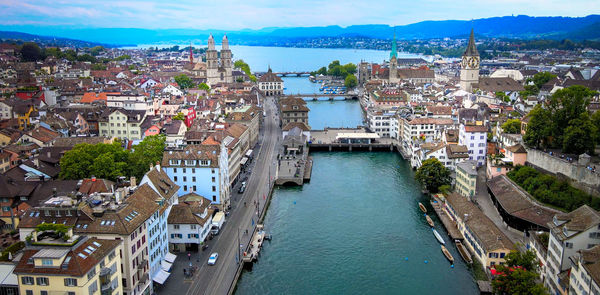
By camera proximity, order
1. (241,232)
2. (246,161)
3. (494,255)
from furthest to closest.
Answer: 1. (246,161)
2. (241,232)
3. (494,255)

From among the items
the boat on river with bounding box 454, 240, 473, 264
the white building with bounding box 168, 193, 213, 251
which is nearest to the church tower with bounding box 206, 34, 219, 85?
the white building with bounding box 168, 193, 213, 251

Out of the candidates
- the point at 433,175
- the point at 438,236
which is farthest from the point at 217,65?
the point at 438,236

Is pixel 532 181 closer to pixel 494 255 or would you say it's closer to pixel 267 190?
pixel 494 255

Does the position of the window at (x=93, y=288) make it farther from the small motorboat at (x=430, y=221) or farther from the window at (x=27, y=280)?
the small motorboat at (x=430, y=221)

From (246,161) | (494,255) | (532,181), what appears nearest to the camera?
(494,255)

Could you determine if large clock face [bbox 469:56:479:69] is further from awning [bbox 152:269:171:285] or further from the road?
awning [bbox 152:269:171:285]

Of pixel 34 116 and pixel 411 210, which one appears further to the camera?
pixel 34 116

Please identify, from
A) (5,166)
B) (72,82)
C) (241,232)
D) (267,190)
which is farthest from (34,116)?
(241,232)
